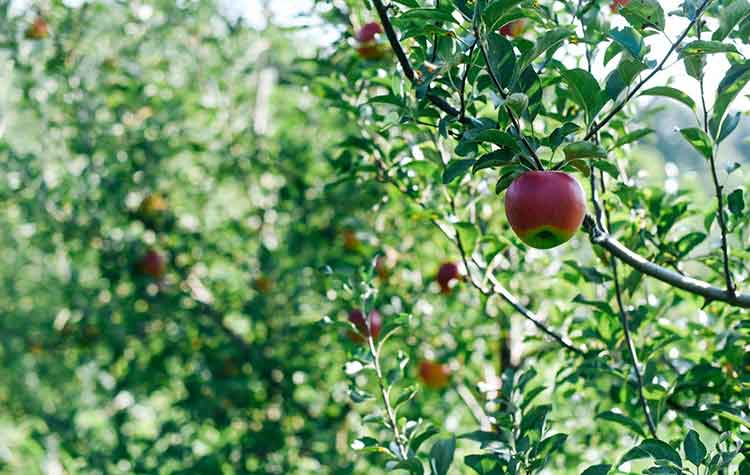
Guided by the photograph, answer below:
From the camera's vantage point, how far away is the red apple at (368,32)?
84.4 inches

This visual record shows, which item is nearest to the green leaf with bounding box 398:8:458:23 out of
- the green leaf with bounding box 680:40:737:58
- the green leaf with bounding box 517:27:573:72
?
the green leaf with bounding box 517:27:573:72

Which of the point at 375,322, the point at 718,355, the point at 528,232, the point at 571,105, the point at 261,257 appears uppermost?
the point at 528,232

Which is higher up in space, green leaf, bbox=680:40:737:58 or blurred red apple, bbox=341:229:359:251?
green leaf, bbox=680:40:737:58

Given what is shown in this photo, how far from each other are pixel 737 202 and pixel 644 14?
0.56 m

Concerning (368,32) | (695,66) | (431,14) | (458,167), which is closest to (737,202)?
(695,66)

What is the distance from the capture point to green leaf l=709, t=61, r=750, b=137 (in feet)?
4.09

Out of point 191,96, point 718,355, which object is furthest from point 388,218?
point 718,355

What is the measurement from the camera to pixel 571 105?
191 centimetres

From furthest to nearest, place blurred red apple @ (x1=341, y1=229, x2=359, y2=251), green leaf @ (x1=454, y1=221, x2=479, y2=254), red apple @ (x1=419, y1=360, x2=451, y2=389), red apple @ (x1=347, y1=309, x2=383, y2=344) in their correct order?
blurred red apple @ (x1=341, y1=229, x2=359, y2=251)
red apple @ (x1=419, y1=360, x2=451, y2=389)
red apple @ (x1=347, y1=309, x2=383, y2=344)
green leaf @ (x1=454, y1=221, x2=479, y2=254)

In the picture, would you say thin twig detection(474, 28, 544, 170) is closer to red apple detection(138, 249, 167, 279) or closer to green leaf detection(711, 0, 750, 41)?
green leaf detection(711, 0, 750, 41)

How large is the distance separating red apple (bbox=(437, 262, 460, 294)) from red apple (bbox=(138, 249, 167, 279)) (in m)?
1.35

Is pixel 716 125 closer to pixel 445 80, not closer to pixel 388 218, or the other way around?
pixel 445 80

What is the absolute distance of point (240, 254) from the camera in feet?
11.8

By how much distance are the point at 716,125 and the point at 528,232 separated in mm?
383
